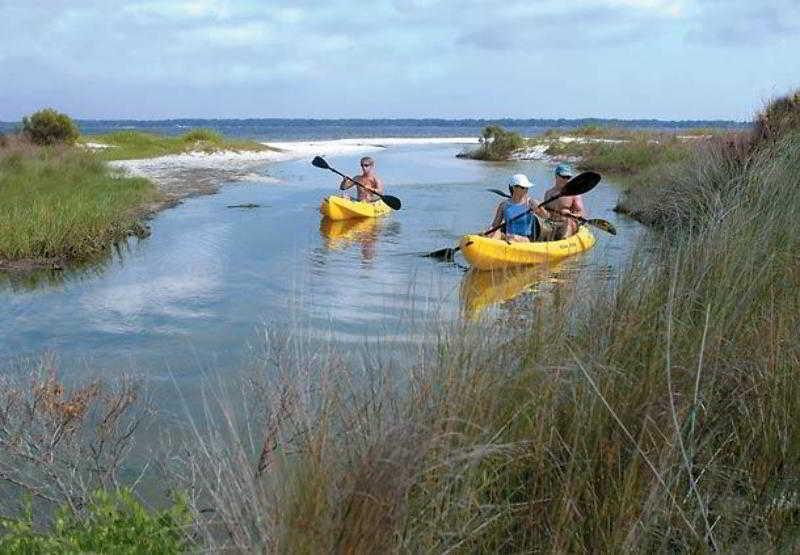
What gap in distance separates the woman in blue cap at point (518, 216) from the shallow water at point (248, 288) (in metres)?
0.84

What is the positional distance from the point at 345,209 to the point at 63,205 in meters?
5.76

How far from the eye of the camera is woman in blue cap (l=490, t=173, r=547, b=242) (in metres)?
11.9

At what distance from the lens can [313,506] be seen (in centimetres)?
251

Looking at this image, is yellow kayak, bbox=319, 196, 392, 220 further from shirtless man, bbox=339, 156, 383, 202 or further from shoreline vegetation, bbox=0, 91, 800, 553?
shoreline vegetation, bbox=0, 91, 800, 553

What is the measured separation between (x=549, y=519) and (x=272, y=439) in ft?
4.02

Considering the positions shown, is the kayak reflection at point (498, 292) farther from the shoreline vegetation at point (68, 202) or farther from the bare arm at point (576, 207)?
the shoreline vegetation at point (68, 202)

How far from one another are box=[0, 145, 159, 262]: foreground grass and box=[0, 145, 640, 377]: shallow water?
0.53m

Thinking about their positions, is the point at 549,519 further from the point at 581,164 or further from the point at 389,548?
the point at 581,164

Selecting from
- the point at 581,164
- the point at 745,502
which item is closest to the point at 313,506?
the point at 745,502

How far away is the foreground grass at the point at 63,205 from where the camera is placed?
12.5 meters

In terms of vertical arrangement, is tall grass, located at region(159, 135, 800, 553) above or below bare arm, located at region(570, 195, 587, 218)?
above

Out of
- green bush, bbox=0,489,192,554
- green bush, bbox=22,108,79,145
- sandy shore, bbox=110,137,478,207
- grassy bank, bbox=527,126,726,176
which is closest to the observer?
green bush, bbox=0,489,192,554

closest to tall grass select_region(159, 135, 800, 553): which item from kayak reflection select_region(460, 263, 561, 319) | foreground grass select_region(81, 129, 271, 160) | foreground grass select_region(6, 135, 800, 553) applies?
foreground grass select_region(6, 135, 800, 553)

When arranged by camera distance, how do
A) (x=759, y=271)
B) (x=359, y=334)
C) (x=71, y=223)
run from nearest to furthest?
(x=759, y=271) → (x=359, y=334) → (x=71, y=223)
